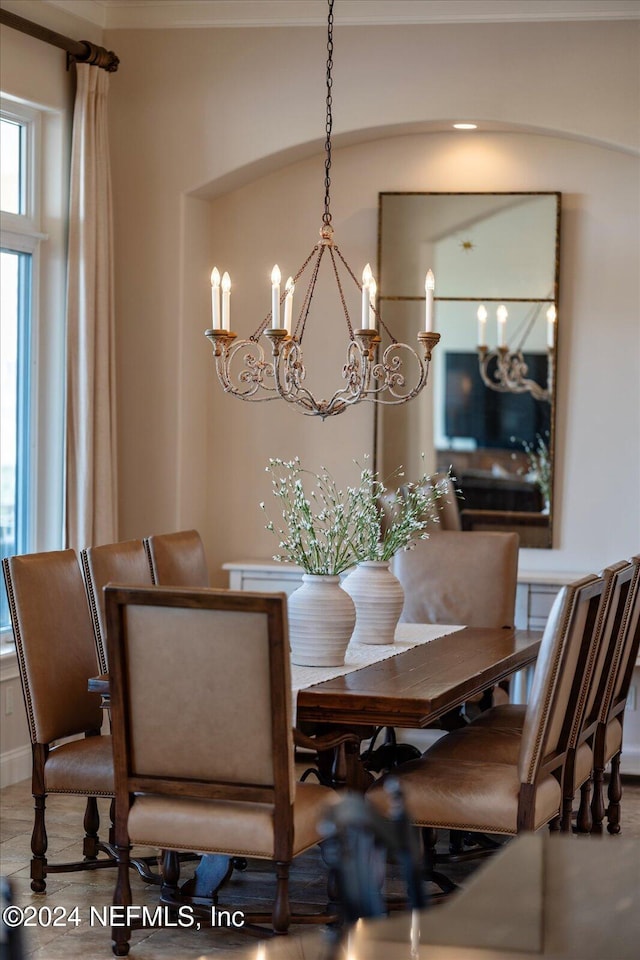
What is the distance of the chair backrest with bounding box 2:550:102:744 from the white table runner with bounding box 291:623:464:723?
748 millimetres

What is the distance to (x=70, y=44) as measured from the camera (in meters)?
5.36

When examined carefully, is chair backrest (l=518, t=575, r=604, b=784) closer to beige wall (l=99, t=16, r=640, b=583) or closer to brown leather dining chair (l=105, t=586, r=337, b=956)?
brown leather dining chair (l=105, t=586, r=337, b=956)

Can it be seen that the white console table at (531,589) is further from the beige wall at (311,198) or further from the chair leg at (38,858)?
the chair leg at (38,858)

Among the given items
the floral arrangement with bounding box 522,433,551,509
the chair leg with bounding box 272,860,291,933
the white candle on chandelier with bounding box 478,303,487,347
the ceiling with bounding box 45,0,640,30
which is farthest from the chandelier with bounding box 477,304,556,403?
the chair leg with bounding box 272,860,291,933

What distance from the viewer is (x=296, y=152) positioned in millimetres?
5734

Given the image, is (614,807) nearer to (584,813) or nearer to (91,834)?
(584,813)

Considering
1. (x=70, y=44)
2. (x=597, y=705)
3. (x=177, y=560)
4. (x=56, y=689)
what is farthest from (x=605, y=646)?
(x=70, y=44)

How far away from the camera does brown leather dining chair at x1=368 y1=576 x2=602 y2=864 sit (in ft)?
11.0

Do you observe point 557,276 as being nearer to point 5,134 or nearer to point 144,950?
point 5,134

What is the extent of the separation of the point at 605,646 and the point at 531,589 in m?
1.37

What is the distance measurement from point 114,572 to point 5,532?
4.16 feet

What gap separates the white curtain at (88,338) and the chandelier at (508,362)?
68.4 inches

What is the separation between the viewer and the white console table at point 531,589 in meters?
5.33

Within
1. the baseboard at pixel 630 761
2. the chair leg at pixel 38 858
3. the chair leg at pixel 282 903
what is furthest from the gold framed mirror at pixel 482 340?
the chair leg at pixel 282 903
